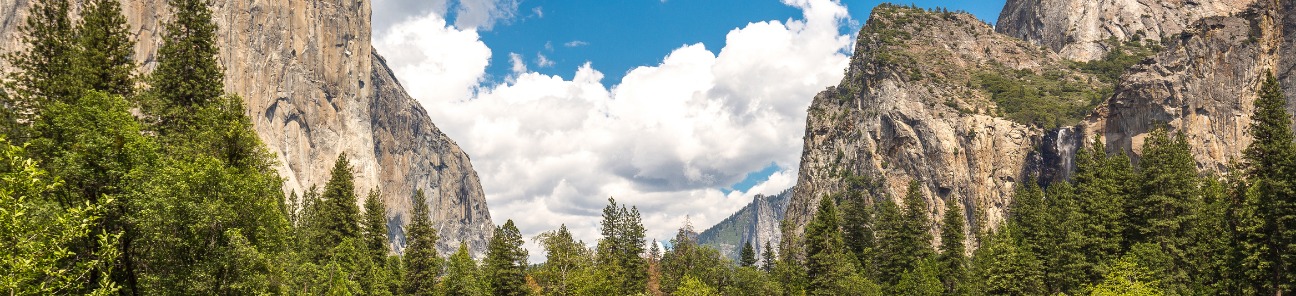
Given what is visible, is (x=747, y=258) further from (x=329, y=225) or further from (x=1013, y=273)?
(x=329, y=225)

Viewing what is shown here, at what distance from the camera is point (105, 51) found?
124 ft

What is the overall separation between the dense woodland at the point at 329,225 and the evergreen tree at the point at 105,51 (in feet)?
0.32

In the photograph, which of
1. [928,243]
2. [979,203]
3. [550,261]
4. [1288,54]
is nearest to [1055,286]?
[928,243]

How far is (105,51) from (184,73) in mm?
3633

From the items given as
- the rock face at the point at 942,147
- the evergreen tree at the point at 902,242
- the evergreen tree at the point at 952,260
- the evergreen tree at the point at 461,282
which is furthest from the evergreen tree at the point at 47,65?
the rock face at the point at 942,147

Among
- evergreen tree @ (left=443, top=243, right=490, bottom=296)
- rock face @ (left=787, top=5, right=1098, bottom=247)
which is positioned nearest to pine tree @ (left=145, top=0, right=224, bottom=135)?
evergreen tree @ (left=443, top=243, right=490, bottom=296)

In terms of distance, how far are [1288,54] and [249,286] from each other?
525 feet

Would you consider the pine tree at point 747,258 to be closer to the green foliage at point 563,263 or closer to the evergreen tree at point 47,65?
the green foliage at point 563,263

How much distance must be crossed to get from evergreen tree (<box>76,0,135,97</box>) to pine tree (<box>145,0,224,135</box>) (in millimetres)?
1258

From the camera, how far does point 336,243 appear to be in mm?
66688

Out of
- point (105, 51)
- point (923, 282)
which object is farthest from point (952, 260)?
point (105, 51)

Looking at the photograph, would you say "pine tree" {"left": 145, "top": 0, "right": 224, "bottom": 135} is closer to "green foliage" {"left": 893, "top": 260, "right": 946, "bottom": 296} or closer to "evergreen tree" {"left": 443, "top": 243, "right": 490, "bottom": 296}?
"evergreen tree" {"left": 443, "top": 243, "right": 490, "bottom": 296}

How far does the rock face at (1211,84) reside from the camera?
137 m

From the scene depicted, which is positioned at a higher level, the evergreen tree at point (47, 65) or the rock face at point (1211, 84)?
the rock face at point (1211, 84)
